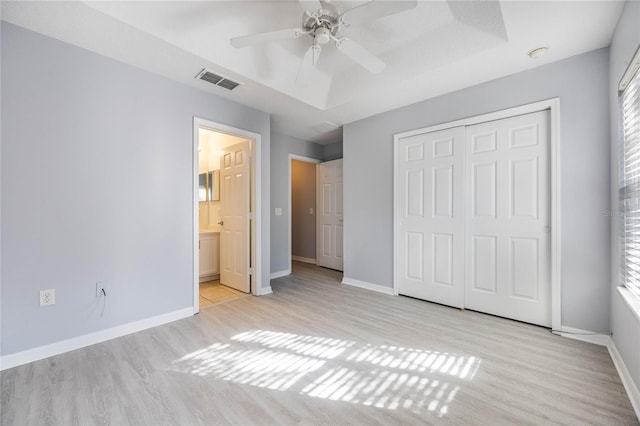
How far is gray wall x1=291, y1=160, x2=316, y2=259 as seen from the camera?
19.2 ft

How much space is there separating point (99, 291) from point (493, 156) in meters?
4.00

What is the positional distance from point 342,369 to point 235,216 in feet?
8.61

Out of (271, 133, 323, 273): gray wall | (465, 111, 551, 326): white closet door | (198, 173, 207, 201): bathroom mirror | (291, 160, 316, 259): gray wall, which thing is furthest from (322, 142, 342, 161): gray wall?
(465, 111, 551, 326): white closet door

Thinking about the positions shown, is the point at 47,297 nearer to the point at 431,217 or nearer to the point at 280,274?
the point at 280,274

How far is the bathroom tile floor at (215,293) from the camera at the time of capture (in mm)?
3359

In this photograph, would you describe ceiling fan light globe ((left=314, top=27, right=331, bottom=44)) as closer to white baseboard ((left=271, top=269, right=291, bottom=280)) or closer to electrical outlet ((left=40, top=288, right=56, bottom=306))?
electrical outlet ((left=40, top=288, right=56, bottom=306))

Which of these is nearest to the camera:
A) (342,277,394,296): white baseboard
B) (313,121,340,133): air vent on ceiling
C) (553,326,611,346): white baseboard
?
(553,326,611,346): white baseboard

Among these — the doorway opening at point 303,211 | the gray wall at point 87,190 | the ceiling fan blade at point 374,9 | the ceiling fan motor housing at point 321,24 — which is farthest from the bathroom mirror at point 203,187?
the ceiling fan blade at point 374,9

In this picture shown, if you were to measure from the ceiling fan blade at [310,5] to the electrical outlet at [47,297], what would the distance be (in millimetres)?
2859

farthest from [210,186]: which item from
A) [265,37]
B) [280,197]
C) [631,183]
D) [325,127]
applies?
[631,183]

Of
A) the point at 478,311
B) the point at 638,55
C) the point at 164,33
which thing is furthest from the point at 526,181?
the point at 164,33

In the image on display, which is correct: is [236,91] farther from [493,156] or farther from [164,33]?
[493,156]

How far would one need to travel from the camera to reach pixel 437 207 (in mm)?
3248

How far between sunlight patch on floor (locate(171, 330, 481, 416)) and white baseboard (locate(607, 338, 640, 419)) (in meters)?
0.78
